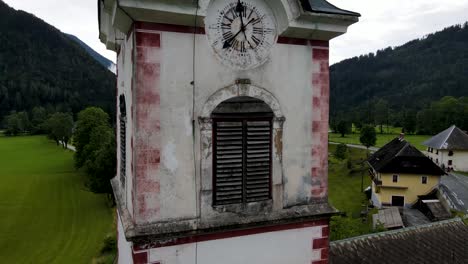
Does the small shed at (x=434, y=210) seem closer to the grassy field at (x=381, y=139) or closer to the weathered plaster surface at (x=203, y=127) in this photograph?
the weathered plaster surface at (x=203, y=127)

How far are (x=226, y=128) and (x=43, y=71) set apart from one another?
17707 centimetres

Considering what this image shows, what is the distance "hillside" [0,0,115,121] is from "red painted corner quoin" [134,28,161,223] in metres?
122

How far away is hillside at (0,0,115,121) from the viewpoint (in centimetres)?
13712

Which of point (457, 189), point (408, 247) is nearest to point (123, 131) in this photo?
point (408, 247)

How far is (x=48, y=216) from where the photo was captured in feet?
108

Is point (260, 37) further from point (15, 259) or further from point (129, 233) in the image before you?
point (15, 259)

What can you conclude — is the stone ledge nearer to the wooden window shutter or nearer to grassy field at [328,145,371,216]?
the wooden window shutter

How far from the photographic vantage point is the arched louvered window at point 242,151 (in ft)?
21.7

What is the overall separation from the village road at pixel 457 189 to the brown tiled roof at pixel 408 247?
73.9ft

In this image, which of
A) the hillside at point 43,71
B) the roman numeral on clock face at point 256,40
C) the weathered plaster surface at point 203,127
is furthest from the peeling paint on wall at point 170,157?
the hillside at point 43,71

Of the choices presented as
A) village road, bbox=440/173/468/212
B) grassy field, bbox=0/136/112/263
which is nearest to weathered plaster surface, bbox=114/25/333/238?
grassy field, bbox=0/136/112/263

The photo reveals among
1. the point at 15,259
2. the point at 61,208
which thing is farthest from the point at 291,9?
the point at 61,208

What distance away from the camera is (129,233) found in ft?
19.3

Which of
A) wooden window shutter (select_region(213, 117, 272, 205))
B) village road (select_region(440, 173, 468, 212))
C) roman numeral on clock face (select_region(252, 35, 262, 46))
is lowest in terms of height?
village road (select_region(440, 173, 468, 212))
